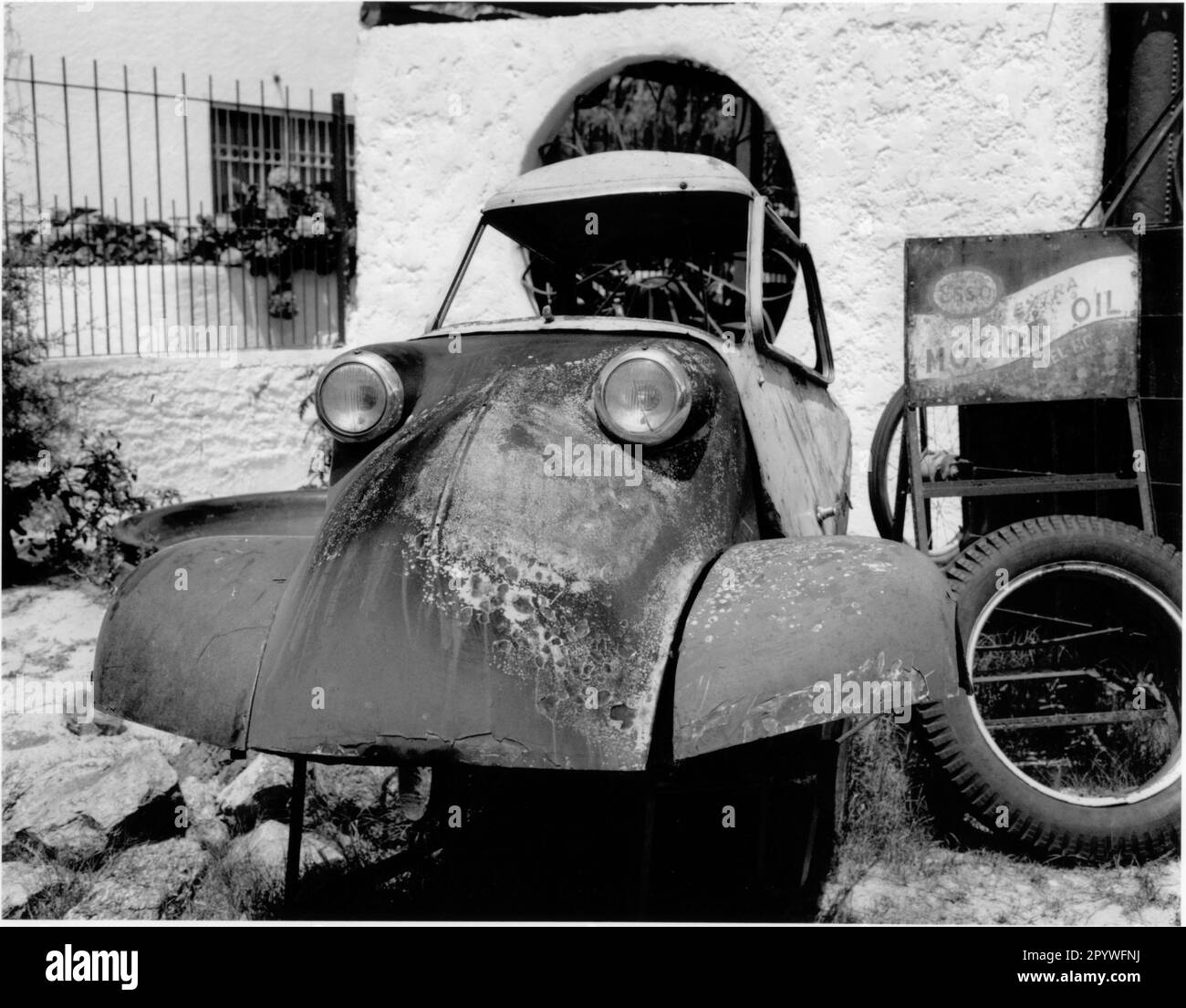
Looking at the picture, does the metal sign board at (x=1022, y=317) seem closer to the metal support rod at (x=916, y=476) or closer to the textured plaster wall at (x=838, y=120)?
the metal support rod at (x=916, y=476)

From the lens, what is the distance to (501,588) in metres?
2.29

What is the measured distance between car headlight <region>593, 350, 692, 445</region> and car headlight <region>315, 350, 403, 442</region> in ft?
1.75

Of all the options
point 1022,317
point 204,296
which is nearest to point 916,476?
point 1022,317

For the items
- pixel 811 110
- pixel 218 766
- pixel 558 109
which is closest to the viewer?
pixel 218 766

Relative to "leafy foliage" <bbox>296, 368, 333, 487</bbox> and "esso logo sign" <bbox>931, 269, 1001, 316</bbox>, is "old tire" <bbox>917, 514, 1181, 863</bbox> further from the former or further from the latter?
"leafy foliage" <bbox>296, 368, 333, 487</bbox>

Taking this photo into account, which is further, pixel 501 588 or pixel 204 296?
pixel 204 296

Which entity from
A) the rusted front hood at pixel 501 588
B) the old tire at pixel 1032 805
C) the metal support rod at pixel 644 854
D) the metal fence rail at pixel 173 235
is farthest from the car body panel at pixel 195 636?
the metal fence rail at pixel 173 235

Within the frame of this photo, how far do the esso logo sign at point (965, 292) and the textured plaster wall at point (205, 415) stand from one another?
4.39 m

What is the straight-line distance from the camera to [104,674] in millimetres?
2711

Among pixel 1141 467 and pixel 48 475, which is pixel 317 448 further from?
pixel 1141 467

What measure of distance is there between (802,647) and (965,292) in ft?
7.92
